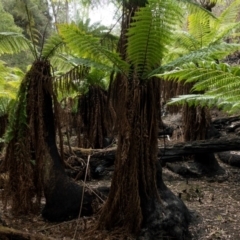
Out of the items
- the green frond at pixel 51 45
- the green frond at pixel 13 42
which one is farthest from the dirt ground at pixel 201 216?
the green frond at pixel 13 42

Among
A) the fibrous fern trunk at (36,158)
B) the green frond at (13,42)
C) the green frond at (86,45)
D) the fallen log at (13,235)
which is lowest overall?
the fallen log at (13,235)

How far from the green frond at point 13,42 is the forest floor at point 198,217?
1800mm

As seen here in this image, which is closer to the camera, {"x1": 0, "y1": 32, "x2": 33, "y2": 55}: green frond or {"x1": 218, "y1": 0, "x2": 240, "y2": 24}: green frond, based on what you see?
{"x1": 0, "y1": 32, "x2": 33, "y2": 55}: green frond

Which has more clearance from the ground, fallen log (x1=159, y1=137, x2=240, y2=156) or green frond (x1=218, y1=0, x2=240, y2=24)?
green frond (x1=218, y1=0, x2=240, y2=24)

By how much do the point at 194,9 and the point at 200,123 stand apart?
2.00 m

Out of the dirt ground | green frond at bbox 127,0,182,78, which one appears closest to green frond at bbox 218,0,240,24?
the dirt ground

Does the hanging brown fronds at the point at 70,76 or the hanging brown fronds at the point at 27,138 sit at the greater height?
the hanging brown fronds at the point at 70,76

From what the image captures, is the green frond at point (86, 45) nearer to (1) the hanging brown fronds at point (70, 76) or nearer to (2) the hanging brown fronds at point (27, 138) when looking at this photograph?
(1) the hanging brown fronds at point (70, 76)

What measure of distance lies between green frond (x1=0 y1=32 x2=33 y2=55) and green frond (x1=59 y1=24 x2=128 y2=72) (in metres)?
0.98

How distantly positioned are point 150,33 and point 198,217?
2.02m

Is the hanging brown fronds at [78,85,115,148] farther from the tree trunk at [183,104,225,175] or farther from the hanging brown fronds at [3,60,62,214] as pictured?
the hanging brown fronds at [3,60,62,214]

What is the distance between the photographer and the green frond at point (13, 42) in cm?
360

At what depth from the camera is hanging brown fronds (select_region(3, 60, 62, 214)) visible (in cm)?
325

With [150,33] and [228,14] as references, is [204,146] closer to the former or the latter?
[228,14]
